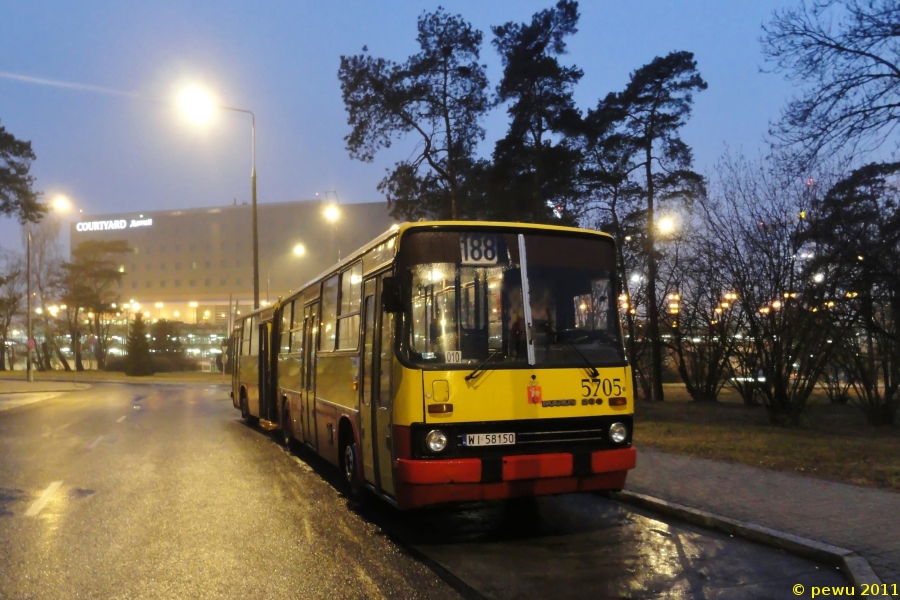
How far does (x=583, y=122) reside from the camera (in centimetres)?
2445

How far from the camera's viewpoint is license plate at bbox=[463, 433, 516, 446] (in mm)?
7047

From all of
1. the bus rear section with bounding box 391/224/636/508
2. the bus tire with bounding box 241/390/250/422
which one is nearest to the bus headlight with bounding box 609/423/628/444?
the bus rear section with bounding box 391/224/636/508

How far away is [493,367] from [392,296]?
1.15 m

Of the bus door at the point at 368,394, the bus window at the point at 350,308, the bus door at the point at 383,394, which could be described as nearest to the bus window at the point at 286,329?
the bus window at the point at 350,308

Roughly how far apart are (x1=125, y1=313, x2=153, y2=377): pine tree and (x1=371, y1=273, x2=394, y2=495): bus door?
5689cm

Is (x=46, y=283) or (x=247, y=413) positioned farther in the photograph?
Result: (x=46, y=283)

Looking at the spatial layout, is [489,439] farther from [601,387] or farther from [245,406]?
[245,406]

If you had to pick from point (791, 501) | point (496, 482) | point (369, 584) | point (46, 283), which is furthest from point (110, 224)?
point (369, 584)

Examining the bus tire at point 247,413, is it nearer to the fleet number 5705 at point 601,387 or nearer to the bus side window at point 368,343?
the bus side window at point 368,343

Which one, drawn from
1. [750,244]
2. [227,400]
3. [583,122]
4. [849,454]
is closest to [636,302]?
[583,122]

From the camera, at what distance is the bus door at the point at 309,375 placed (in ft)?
38.0

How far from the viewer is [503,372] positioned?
719 centimetres

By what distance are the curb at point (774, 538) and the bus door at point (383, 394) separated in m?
3.04

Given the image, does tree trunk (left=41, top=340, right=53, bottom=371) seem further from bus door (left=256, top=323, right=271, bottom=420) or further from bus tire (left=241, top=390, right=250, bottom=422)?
bus door (left=256, top=323, right=271, bottom=420)
